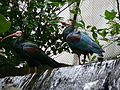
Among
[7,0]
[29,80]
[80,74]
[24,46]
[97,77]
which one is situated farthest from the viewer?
[7,0]

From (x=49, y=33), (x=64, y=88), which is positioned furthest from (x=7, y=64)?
(x=64, y=88)

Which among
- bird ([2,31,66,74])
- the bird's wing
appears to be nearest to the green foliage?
bird ([2,31,66,74])

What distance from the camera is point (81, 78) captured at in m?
2.45

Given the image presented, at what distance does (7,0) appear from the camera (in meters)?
3.67

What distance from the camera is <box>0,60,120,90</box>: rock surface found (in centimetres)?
216

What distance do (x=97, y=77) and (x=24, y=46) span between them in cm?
107

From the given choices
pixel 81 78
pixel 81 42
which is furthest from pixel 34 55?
pixel 81 78

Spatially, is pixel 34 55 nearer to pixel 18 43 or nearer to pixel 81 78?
pixel 18 43

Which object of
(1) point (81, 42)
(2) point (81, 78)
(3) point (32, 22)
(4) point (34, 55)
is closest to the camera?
(2) point (81, 78)

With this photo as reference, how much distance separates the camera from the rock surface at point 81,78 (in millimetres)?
2158

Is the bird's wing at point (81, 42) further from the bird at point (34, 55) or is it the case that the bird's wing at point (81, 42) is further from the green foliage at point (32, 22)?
the green foliage at point (32, 22)

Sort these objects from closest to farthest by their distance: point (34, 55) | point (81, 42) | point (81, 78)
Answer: point (81, 78) → point (81, 42) → point (34, 55)

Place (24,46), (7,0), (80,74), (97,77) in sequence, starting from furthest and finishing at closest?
1. (7,0)
2. (24,46)
3. (80,74)
4. (97,77)

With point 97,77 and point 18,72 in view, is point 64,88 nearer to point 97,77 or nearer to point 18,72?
point 97,77
